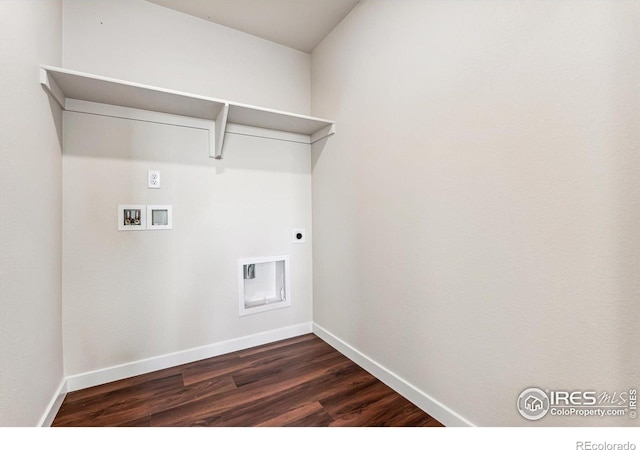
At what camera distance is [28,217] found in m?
1.15

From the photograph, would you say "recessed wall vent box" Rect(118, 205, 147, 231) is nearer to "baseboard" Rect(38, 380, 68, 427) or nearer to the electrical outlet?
the electrical outlet

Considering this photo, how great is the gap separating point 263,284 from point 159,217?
0.96 m

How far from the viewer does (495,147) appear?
1130mm

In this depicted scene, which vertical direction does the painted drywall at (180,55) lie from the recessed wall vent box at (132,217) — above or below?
above

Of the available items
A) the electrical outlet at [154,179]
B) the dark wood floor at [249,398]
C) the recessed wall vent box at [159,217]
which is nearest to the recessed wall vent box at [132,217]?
the recessed wall vent box at [159,217]

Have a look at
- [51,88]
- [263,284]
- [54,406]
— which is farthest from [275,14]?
[54,406]

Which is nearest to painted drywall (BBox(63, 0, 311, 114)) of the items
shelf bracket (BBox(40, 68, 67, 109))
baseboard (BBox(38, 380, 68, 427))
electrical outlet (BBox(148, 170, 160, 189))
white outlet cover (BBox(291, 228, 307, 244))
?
shelf bracket (BBox(40, 68, 67, 109))

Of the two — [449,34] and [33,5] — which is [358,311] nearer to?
[449,34]

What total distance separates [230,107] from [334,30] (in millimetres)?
1064

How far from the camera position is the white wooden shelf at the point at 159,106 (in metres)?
1.42

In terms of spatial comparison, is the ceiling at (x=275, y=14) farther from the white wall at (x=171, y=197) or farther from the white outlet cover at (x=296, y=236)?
the white outlet cover at (x=296, y=236)

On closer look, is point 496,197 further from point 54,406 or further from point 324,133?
point 54,406

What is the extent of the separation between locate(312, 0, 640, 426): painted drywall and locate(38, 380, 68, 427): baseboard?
1716 mm

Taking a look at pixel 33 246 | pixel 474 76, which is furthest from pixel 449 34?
pixel 33 246
